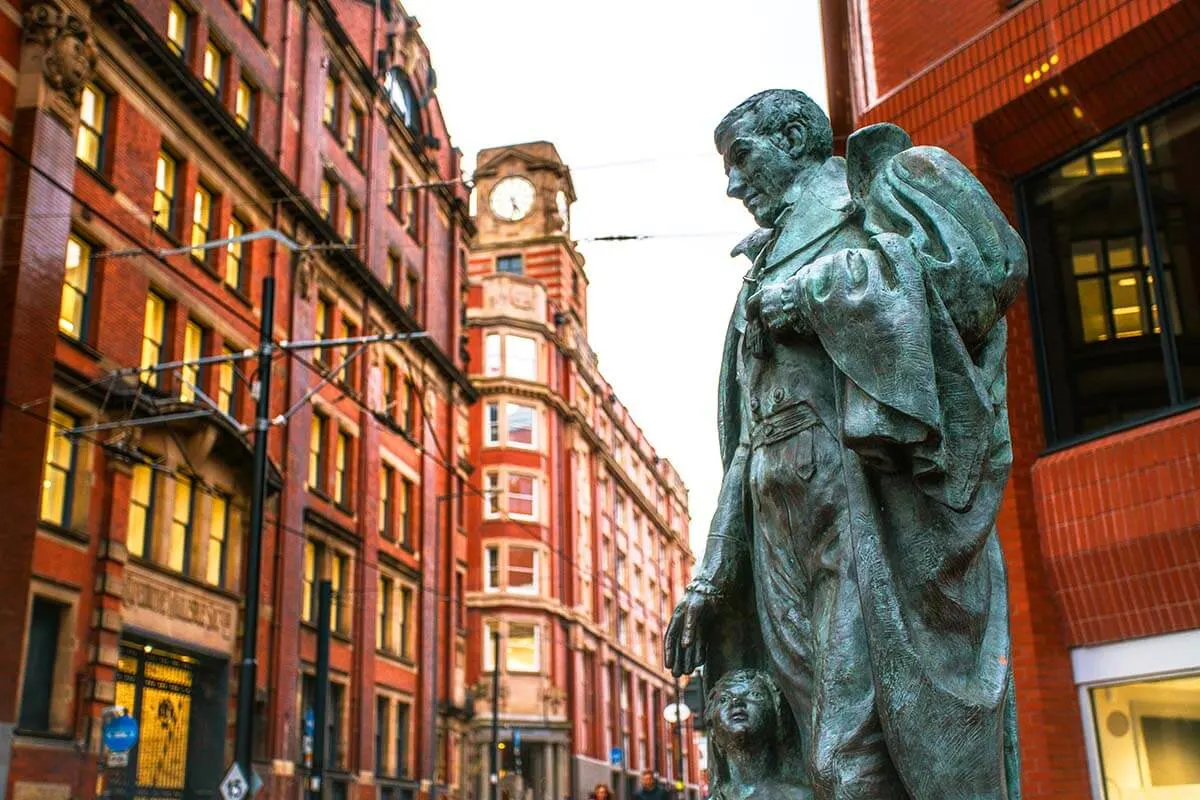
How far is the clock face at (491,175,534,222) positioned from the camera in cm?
7344

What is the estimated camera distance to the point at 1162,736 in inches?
398

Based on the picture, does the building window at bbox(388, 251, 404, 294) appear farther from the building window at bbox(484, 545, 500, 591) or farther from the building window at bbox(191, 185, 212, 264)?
the building window at bbox(484, 545, 500, 591)

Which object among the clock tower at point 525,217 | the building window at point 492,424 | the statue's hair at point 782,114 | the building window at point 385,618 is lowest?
the statue's hair at point 782,114

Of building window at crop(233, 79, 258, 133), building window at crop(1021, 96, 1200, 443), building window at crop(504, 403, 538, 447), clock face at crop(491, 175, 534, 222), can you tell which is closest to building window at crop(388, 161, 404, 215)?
building window at crop(233, 79, 258, 133)

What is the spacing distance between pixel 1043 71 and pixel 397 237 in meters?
33.8

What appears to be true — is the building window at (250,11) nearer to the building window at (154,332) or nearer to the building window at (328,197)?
the building window at (328,197)

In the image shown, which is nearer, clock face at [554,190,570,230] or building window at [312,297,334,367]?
building window at [312,297,334,367]

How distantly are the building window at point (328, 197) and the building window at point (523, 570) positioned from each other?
90.3 ft

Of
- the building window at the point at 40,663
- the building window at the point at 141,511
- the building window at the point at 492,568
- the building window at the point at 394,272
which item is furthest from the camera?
the building window at the point at 492,568

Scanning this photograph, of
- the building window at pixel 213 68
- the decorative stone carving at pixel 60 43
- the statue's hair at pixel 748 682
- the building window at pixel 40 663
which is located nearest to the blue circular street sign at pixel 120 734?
the building window at pixel 40 663

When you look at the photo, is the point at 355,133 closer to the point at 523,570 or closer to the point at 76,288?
the point at 76,288

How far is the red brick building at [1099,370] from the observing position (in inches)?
396

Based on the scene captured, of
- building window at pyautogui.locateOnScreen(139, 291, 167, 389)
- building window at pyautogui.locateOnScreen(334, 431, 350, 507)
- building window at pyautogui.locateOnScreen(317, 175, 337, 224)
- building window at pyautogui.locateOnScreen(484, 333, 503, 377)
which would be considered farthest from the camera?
building window at pyautogui.locateOnScreen(484, 333, 503, 377)

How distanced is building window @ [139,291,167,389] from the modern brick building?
1116 inches
